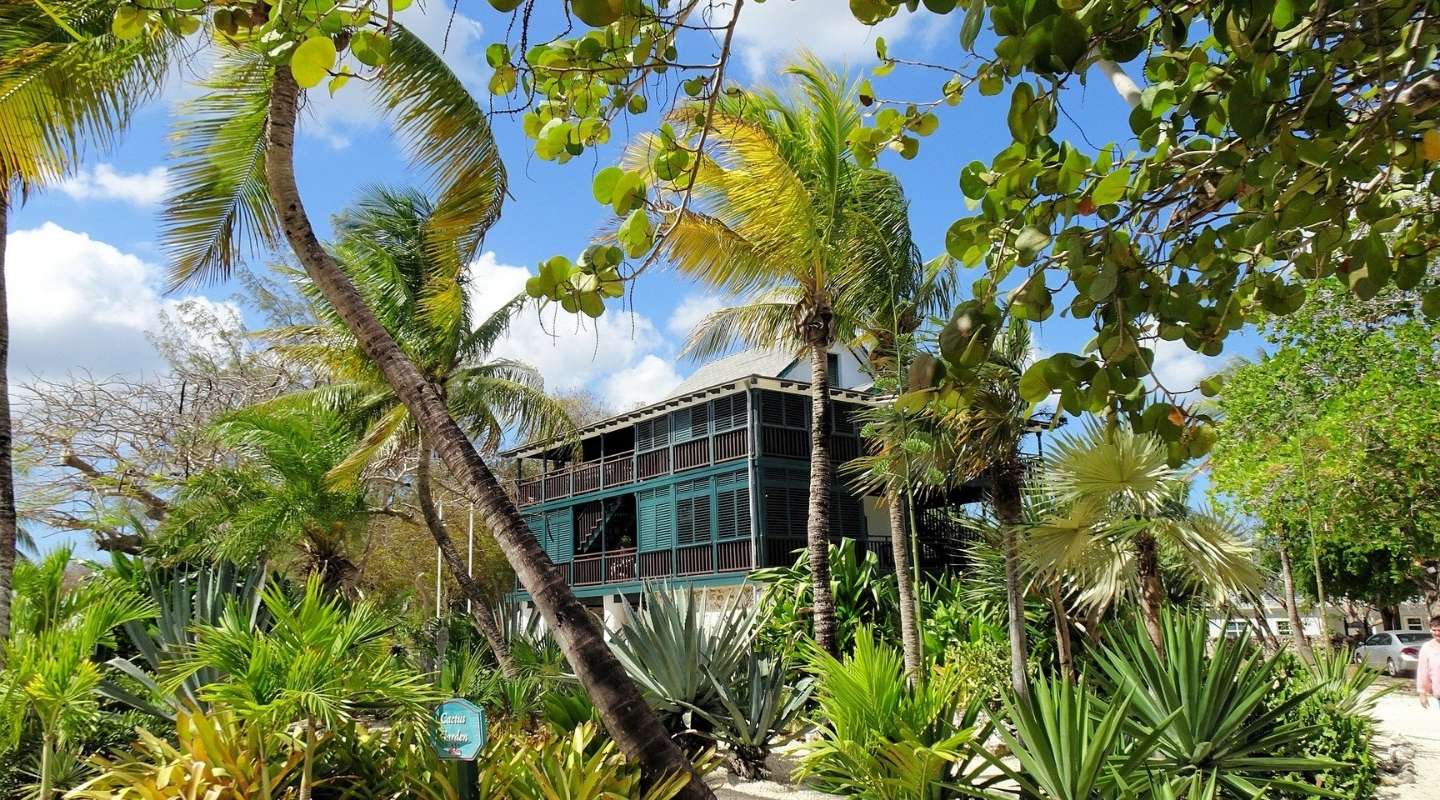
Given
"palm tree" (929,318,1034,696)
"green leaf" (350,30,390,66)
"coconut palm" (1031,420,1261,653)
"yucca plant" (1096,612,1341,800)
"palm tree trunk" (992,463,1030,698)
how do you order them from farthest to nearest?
"palm tree trunk" (992,463,1030,698) < "palm tree" (929,318,1034,696) < "coconut palm" (1031,420,1261,653) < "yucca plant" (1096,612,1341,800) < "green leaf" (350,30,390,66)

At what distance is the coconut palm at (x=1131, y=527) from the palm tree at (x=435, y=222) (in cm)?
570

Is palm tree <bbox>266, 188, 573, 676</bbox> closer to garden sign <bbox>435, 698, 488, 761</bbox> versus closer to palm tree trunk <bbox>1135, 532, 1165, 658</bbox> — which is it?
palm tree trunk <bbox>1135, 532, 1165, 658</bbox>

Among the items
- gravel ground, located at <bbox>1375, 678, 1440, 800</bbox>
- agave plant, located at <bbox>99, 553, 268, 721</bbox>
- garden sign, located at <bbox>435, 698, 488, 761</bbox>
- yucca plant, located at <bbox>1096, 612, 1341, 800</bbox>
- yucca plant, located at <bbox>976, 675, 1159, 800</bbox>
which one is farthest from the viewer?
gravel ground, located at <bbox>1375, 678, 1440, 800</bbox>

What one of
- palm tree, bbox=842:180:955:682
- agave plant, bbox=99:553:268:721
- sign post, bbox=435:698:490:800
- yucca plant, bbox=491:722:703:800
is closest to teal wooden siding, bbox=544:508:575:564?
palm tree, bbox=842:180:955:682

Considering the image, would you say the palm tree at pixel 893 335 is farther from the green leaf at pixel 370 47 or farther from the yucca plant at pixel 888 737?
the green leaf at pixel 370 47

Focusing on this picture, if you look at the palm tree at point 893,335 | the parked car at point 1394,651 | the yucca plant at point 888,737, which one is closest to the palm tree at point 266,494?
the palm tree at point 893,335

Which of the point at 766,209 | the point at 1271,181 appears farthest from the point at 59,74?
the point at 1271,181

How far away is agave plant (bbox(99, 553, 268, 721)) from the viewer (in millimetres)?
Result: 7223

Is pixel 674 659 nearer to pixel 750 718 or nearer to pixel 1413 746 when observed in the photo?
pixel 750 718

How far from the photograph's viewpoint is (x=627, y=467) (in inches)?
1096

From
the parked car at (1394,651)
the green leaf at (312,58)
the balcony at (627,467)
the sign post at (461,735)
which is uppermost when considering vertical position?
the balcony at (627,467)

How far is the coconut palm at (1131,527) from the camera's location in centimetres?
1069

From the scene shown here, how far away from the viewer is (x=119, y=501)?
2123 centimetres

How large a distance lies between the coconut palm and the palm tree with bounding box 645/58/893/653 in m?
3.51
